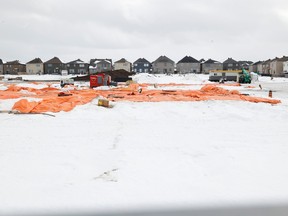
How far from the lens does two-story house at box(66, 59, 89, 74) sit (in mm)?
109312

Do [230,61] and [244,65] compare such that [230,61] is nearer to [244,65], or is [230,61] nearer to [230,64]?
[230,64]

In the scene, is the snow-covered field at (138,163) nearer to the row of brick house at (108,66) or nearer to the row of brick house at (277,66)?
the row of brick house at (277,66)

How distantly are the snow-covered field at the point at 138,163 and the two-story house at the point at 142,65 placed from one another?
11450 centimetres

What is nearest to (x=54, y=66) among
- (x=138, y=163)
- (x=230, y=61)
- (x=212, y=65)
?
(x=212, y=65)

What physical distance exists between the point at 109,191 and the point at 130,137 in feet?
9.41

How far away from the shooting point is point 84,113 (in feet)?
31.2

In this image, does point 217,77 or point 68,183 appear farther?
point 217,77

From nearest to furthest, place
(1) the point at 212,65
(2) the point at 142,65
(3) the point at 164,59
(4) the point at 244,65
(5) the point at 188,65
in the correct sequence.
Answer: (1) the point at 212,65 < (5) the point at 188,65 < (3) the point at 164,59 < (2) the point at 142,65 < (4) the point at 244,65

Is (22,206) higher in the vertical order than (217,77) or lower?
Answer: lower

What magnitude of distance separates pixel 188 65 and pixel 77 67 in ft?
150

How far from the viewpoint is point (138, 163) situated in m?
4.61

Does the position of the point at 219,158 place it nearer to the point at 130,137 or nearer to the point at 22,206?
the point at 130,137

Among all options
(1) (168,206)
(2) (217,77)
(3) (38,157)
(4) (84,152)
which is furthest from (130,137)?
(2) (217,77)

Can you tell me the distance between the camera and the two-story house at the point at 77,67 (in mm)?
109312
